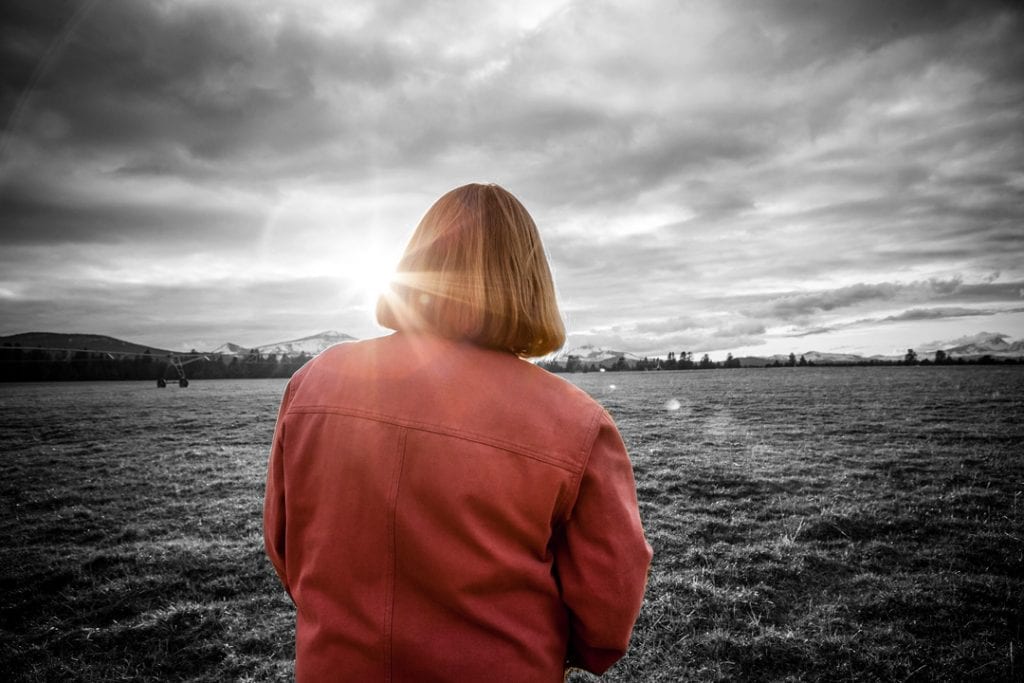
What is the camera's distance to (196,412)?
25.2 metres

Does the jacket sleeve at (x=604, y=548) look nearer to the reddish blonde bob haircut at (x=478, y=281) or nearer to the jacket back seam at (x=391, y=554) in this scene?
the reddish blonde bob haircut at (x=478, y=281)

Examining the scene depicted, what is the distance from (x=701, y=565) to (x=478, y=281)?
6281 mm

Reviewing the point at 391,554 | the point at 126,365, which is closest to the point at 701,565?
the point at 391,554

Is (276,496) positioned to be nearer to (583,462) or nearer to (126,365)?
(583,462)

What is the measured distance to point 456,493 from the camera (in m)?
1.68

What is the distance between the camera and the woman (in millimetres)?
1703

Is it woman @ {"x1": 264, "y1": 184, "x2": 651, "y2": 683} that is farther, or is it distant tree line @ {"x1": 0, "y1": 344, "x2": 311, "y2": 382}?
distant tree line @ {"x1": 0, "y1": 344, "x2": 311, "y2": 382}

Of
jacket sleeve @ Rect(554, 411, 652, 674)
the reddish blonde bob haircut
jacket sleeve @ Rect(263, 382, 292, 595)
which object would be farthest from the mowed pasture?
the reddish blonde bob haircut

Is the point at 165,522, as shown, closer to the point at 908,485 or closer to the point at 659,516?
the point at 659,516

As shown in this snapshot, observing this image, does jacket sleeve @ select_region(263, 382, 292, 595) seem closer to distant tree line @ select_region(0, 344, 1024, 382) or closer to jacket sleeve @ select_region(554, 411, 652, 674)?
jacket sleeve @ select_region(554, 411, 652, 674)

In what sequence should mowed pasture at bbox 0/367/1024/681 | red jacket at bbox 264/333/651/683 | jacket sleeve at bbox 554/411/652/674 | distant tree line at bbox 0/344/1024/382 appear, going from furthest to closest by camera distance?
distant tree line at bbox 0/344/1024/382 → mowed pasture at bbox 0/367/1024/681 → jacket sleeve at bbox 554/411/652/674 → red jacket at bbox 264/333/651/683

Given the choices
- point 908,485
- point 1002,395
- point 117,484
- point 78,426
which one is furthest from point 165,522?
point 1002,395

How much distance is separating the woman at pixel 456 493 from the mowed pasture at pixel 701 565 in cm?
351

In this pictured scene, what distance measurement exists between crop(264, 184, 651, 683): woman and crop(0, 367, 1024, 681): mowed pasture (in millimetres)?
3512
